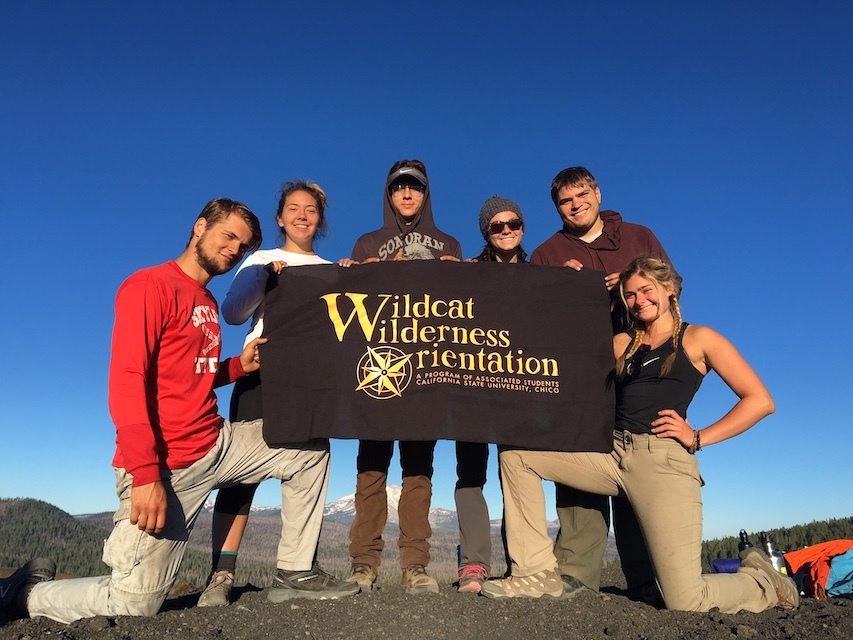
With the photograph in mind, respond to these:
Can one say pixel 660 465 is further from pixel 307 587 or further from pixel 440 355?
pixel 307 587

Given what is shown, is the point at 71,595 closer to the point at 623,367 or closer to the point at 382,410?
the point at 382,410

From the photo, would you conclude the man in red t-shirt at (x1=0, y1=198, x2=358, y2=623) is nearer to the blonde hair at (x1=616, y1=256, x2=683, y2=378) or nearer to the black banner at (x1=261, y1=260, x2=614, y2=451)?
the black banner at (x1=261, y1=260, x2=614, y2=451)

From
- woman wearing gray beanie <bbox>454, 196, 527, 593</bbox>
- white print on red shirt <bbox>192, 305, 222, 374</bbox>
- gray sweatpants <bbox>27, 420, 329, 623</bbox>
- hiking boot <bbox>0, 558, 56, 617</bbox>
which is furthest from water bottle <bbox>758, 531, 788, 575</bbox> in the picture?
hiking boot <bbox>0, 558, 56, 617</bbox>

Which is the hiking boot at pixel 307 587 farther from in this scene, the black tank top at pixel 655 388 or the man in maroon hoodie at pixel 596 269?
the black tank top at pixel 655 388

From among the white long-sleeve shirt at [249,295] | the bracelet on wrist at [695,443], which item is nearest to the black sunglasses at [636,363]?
the bracelet on wrist at [695,443]

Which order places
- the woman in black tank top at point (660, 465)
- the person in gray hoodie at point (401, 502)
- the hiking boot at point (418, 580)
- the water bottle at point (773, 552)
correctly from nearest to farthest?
the woman in black tank top at point (660, 465) → the hiking boot at point (418, 580) → the person in gray hoodie at point (401, 502) → the water bottle at point (773, 552)

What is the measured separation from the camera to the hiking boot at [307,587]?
4762 millimetres

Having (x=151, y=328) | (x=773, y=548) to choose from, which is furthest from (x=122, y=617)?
(x=773, y=548)

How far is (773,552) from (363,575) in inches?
173

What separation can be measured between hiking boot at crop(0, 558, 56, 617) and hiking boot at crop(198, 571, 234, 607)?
1.21m

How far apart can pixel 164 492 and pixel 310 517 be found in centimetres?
149

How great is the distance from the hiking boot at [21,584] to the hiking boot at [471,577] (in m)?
3.47

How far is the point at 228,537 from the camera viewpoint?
534 centimetres

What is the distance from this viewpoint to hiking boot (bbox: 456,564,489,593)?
5180mm
